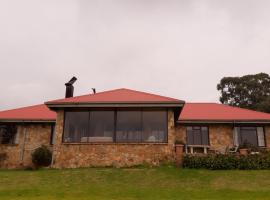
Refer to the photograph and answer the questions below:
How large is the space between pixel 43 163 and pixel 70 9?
29.0ft

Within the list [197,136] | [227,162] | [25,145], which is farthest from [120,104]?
[25,145]

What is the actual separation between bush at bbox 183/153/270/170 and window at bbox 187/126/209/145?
4489mm

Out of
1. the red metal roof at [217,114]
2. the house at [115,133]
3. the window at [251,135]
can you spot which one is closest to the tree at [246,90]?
the red metal roof at [217,114]

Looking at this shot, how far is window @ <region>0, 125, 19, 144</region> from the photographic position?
65.6 feet

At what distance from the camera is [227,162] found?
1501 centimetres

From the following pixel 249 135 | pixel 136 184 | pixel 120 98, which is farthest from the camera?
pixel 249 135

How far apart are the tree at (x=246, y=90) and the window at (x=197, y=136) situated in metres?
29.5

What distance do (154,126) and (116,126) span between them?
2120 millimetres

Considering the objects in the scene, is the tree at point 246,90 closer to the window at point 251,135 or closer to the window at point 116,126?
the window at point 251,135

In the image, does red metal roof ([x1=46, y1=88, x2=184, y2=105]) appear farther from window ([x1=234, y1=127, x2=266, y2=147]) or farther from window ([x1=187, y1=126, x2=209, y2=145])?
window ([x1=234, y1=127, x2=266, y2=147])

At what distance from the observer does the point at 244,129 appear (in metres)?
20.0

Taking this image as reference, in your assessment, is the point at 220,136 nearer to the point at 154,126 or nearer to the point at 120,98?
the point at 154,126

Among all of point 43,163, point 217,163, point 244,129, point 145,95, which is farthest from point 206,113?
point 43,163

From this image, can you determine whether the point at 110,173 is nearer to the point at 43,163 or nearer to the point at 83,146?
the point at 83,146
